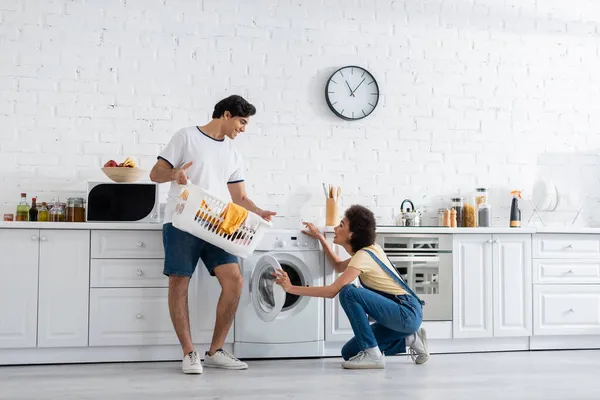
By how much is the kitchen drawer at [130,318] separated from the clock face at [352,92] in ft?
6.15

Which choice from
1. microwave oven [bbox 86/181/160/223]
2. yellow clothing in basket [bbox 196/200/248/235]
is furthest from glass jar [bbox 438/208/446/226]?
microwave oven [bbox 86/181/160/223]

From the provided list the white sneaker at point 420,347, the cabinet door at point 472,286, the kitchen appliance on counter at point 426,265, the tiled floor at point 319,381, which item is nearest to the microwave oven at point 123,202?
the tiled floor at point 319,381

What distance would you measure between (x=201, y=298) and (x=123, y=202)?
0.76 metres

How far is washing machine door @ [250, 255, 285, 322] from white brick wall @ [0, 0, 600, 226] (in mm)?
937

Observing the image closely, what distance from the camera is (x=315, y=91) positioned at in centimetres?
517

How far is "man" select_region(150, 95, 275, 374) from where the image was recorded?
12.6ft

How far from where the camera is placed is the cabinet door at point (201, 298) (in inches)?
167

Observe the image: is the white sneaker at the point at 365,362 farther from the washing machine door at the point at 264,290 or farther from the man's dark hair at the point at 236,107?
the man's dark hair at the point at 236,107

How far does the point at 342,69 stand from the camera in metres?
5.19

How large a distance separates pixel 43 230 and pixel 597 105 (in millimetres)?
4150

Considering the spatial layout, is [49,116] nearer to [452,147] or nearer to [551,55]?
[452,147]

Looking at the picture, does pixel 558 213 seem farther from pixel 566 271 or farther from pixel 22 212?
pixel 22 212

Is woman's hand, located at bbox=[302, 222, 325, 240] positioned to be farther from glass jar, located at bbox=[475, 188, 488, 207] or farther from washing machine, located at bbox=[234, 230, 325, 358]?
glass jar, located at bbox=[475, 188, 488, 207]

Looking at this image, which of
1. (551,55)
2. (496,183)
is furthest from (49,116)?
(551,55)
